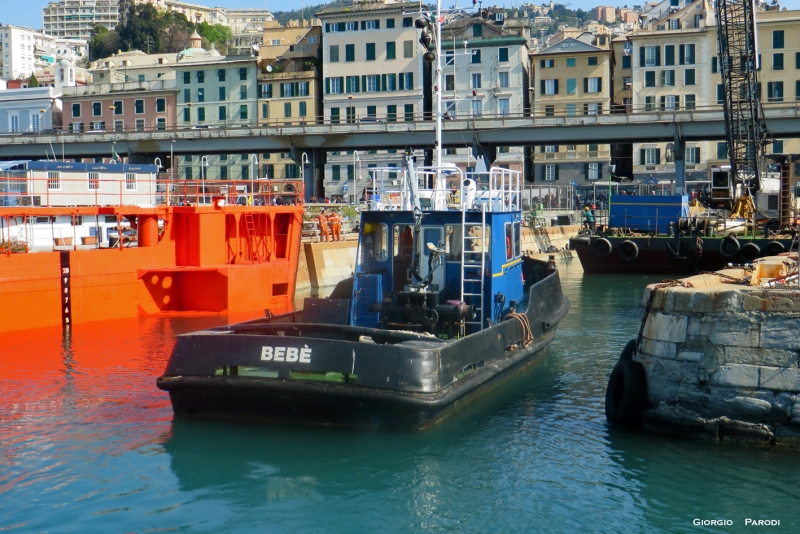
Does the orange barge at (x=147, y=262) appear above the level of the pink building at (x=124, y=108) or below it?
below

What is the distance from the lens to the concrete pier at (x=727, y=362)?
31.3 ft

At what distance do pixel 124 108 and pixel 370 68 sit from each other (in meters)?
22.7

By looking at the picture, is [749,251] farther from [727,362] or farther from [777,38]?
[777,38]

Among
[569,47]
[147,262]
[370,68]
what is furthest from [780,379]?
[569,47]

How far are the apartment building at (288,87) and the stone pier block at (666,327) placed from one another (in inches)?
2553

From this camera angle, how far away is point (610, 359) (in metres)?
16.7

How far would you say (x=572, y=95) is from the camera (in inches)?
2817

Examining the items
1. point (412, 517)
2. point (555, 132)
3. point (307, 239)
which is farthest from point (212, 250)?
point (555, 132)

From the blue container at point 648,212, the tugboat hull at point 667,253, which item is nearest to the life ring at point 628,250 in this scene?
the tugboat hull at point 667,253

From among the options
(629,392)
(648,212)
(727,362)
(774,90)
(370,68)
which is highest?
(370,68)

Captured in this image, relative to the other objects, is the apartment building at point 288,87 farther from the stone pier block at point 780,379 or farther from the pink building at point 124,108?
the stone pier block at point 780,379

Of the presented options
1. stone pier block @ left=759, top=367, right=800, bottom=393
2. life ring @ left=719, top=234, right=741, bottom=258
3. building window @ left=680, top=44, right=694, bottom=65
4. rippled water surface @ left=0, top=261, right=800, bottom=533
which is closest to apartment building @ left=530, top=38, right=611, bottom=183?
building window @ left=680, top=44, right=694, bottom=65

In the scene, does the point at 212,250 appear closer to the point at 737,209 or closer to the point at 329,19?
the point at 737,209

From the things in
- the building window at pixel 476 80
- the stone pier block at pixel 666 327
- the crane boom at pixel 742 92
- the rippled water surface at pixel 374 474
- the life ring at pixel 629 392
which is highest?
the building window at pixel 476 80
